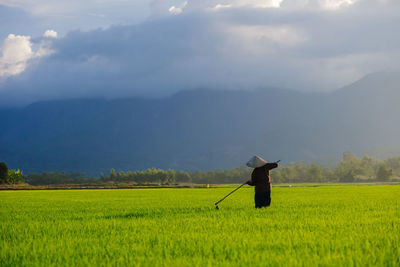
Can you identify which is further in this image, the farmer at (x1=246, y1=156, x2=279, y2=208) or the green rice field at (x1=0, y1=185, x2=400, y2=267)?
the farmer at (x1=246, y1=156, x2=279, y2=208)

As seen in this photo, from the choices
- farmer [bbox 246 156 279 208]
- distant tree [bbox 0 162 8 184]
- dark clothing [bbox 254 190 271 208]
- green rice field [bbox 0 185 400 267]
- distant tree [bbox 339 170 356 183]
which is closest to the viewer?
green rice field [bbox 0 185 400 267]

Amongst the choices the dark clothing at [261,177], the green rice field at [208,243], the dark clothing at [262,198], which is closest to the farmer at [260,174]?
the dark clothing at [261,177]

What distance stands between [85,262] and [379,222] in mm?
8990

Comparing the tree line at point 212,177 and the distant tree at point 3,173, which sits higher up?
the distant tree at point 3,173

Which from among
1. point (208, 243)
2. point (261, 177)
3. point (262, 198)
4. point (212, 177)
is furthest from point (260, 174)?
point (212, 177)

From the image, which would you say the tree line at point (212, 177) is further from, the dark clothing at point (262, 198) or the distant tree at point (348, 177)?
the dark clothing at point (262, 198)

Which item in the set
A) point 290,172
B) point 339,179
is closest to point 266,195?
point 339,179

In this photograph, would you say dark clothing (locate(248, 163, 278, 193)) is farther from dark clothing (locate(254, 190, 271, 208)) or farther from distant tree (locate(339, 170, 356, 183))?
distant tree (locate(339, 170, 356, 183))

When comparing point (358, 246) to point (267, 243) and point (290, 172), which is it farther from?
point (290, 172)

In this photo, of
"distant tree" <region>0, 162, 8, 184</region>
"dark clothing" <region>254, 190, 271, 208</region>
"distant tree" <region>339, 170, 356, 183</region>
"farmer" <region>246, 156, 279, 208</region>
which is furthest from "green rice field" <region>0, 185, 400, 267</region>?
"distant tree" <region>339, 170, 356, 183</region>

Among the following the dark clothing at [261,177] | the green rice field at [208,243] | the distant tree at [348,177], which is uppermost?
the dark clothing at [261,177]

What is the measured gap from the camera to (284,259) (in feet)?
24.7

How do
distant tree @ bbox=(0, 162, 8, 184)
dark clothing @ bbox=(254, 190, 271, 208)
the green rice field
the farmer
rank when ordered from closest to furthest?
1. the green rice field
2. the farmer
3. dark clothing @ bbox=(254, 190, 271, 208)
4. distant tree @ bbox=(0, 162, 8, 184)

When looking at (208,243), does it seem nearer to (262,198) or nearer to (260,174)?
(260,174)
